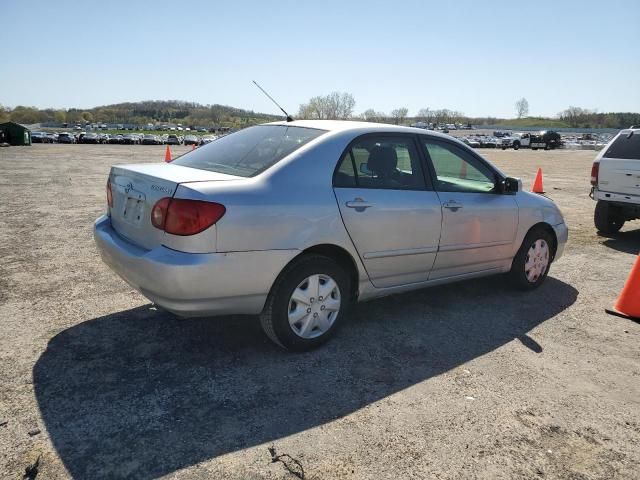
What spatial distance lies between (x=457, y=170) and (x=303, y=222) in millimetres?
1911

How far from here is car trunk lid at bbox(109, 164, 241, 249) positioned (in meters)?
3.28

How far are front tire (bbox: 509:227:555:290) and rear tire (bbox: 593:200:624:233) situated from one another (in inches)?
140

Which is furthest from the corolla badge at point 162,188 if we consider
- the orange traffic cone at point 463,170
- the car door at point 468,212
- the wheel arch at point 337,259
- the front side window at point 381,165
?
the orange traffic cone at point 463,170

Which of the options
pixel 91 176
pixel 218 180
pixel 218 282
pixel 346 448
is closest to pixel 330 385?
pixel 346 448

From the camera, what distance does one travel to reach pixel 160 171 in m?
3.62

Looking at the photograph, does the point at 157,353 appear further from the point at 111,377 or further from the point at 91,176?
the point at 91,176

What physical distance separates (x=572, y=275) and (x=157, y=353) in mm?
4883

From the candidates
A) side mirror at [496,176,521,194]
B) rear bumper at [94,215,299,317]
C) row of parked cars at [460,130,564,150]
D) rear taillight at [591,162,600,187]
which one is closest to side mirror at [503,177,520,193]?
side mirror at [496,176,521,194]

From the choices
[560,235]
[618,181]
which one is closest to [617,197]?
[618,181]

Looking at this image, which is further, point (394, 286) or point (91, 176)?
point (91, 176)

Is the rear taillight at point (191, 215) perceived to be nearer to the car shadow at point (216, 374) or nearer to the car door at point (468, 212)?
the car shadow at point (216, 374)

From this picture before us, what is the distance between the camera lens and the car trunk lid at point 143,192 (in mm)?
3281

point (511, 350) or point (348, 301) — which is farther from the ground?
point (348, 301)

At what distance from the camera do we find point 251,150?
153 inches
